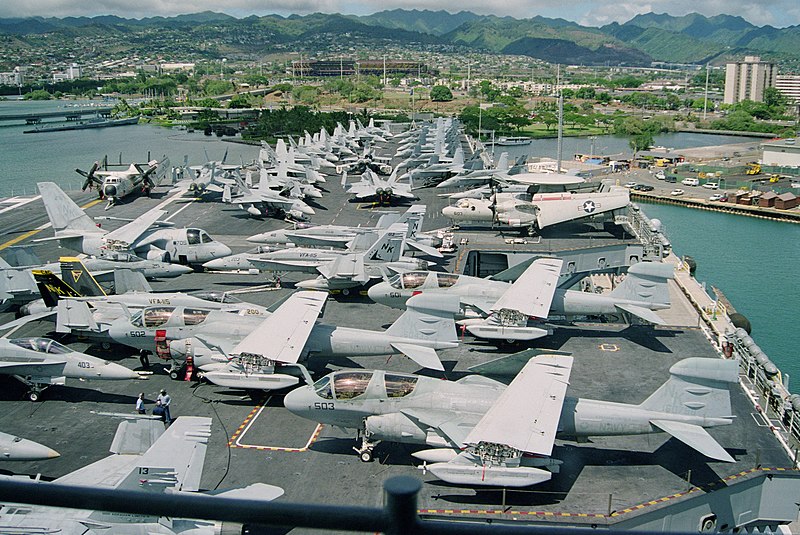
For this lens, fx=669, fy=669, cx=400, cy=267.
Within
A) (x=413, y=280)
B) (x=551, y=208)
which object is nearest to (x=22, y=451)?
(x=413, y=280)

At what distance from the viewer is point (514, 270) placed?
3900 cm

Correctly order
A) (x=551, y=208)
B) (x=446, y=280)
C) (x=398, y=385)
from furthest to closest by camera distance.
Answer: (x=551, y=208) → (x=446, y=280) → (x=398, y=385)

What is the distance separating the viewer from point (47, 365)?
1101 inches

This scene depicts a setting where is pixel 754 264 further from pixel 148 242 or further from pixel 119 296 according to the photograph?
pixel 119 296

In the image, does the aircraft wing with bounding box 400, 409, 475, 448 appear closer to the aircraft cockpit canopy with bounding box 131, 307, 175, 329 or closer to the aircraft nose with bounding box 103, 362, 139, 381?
the aircraft nose with bounding box 103, 362, 139, 381

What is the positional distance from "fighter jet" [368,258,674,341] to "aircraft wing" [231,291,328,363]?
21.6 ft

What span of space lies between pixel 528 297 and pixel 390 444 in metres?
12.1

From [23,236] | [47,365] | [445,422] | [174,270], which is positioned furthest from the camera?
[23,236]

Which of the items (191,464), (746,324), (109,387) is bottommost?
(746,324)

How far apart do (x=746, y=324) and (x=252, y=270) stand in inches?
1547

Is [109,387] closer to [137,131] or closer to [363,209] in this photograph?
[363,209]

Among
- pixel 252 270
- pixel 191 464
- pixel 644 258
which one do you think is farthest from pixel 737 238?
pixel 191 464

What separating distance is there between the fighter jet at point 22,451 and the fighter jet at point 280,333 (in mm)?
8011

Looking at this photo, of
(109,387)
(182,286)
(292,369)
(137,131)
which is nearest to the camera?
(292,369)
